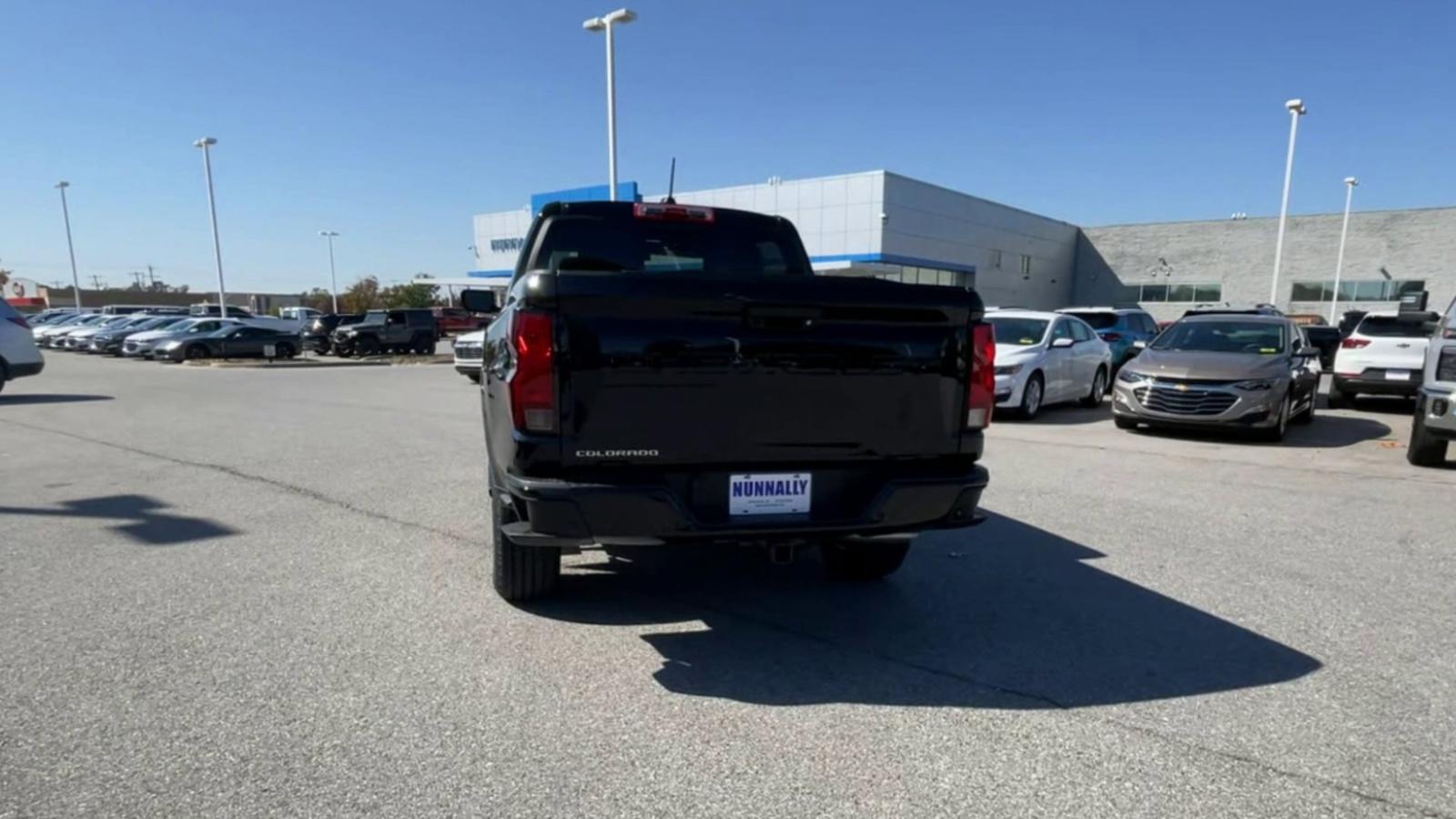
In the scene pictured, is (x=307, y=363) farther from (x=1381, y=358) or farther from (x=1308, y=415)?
(x=1381, y=358)

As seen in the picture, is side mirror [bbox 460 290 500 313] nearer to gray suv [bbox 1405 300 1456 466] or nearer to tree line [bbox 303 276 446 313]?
gray suv [bbox 1405 300 1456 466]

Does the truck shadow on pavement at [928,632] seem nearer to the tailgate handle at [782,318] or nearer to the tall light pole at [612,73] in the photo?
the tailgate handle at [782,318]

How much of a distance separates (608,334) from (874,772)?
1853 mm

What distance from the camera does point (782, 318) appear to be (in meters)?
3.26

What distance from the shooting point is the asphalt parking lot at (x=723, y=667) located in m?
2.63

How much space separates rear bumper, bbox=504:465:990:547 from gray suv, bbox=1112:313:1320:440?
305 inches

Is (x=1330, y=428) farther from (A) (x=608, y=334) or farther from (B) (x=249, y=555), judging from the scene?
(B) (x=249, y=555)

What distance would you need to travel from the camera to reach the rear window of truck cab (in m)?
4.98

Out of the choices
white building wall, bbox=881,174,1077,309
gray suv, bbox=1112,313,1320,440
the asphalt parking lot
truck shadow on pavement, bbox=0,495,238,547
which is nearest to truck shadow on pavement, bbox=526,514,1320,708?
the asphalt parking lot

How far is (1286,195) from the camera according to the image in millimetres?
30484

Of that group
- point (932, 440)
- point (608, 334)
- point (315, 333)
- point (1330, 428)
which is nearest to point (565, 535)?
point (608, 334)

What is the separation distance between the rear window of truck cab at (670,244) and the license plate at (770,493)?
71.3 inches

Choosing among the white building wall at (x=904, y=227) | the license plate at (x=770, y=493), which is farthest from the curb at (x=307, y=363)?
the license plate at (x=770, y=493)

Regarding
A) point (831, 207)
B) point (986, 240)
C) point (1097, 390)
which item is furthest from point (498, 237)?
point (1097, 390)
